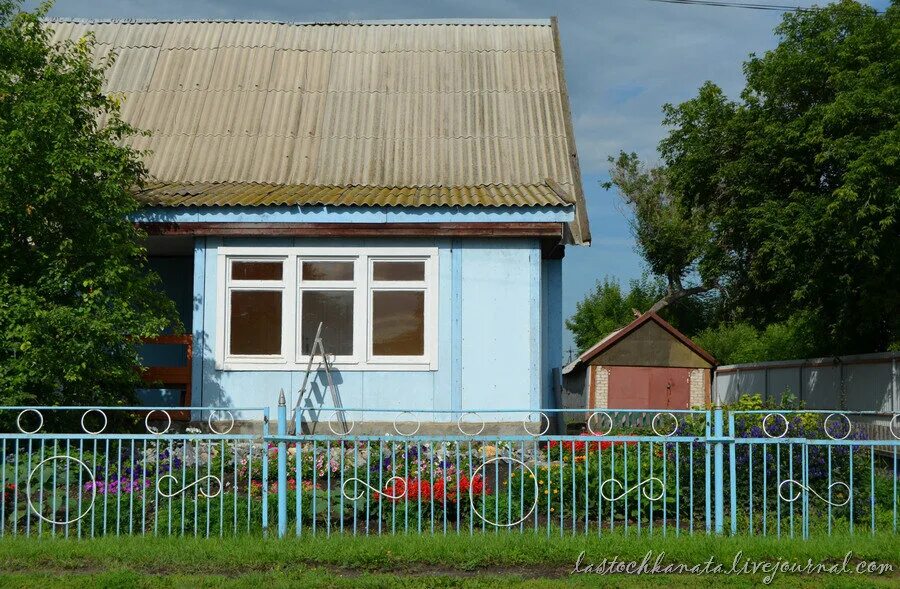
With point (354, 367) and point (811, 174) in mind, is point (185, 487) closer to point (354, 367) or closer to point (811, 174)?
point (354, 367)

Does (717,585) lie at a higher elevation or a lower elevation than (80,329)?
lower

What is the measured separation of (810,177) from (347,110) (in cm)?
878

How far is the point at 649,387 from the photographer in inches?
860

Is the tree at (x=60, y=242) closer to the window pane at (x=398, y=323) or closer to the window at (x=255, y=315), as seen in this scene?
the window at (x=255, y=315)

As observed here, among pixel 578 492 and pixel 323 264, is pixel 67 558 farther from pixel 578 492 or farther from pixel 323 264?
pixel 323 264

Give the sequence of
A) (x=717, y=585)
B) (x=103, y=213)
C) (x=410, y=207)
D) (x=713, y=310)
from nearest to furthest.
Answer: (x=717, y=585), (x=103, y=213), (x=410, y=207), (x=713, y=310)

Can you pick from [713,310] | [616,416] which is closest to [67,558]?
[616,416]

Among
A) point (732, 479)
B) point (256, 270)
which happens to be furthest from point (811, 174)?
point (732, 479)

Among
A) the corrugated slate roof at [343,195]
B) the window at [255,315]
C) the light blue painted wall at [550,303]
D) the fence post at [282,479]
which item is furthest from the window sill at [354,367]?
the fence post at [282,479]

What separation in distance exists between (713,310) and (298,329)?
3374cm

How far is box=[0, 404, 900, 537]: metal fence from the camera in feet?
24.8

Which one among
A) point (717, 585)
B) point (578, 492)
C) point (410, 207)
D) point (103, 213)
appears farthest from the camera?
point (410, 207)

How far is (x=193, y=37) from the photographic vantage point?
16562mm

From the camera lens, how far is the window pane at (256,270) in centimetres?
1147
